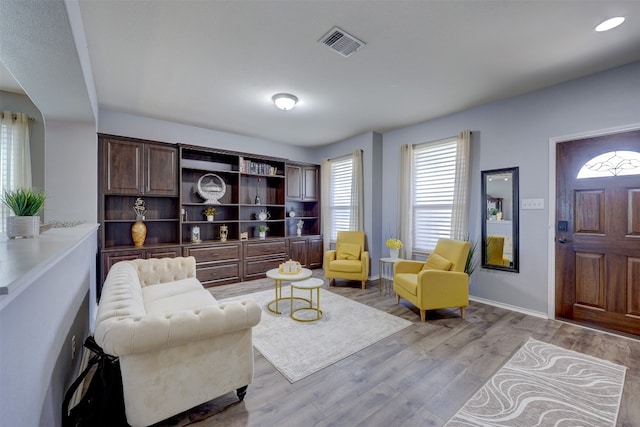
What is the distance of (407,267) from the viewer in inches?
148

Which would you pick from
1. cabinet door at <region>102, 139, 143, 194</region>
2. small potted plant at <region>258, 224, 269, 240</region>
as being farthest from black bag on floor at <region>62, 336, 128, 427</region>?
small potted plant at <region>258, 224, 269, 240</region>

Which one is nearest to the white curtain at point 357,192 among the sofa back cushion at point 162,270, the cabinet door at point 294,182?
the cabinet door at point 294,182

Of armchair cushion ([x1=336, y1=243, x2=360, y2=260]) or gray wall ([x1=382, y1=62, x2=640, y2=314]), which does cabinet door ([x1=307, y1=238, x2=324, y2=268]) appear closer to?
armchair cushion ([x1=336, y1=243, x2=360, y2=260])

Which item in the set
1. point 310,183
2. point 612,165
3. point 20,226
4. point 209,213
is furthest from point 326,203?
point 20,226

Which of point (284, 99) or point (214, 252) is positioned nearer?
point (284, 99)

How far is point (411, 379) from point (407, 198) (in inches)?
122

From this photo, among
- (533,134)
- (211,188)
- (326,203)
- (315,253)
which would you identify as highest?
(533,134)

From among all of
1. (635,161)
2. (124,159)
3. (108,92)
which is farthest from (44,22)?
(635,161)

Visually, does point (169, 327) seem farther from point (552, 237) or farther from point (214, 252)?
point (552, 237)

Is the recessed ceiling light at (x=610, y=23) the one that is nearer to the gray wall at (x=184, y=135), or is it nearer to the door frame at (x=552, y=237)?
the door frame at (x=552, y=237)

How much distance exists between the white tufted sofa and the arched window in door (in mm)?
3788

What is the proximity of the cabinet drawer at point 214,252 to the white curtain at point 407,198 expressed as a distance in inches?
118

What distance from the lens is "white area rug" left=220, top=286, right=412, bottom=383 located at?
2283 millimetres

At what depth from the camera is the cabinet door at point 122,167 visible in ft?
12.4
